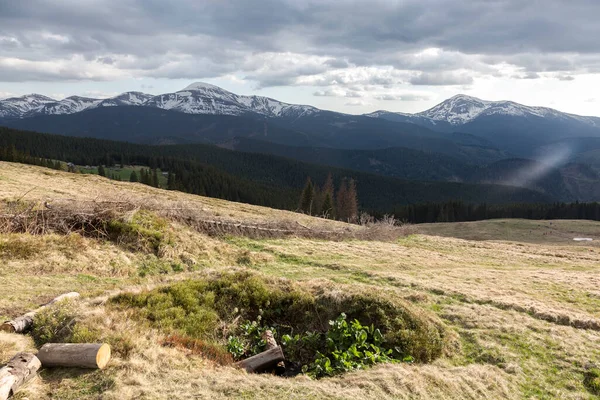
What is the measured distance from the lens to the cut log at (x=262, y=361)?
9.24m

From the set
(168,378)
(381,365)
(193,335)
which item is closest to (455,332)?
(381,365)

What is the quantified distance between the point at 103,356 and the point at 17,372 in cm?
140

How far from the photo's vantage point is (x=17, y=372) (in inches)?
271

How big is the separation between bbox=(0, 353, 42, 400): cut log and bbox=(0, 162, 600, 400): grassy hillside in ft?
0.69

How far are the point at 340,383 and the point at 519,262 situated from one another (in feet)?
99.2

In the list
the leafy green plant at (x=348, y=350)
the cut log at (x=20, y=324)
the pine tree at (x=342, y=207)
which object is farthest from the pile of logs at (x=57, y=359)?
the pine tree at (x=342, y=207)

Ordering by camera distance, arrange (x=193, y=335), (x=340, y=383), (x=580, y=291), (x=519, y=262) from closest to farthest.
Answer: (x=340, y=383)
(x=193, y=335)
(x=580, y=291)
(x=519, y=262)

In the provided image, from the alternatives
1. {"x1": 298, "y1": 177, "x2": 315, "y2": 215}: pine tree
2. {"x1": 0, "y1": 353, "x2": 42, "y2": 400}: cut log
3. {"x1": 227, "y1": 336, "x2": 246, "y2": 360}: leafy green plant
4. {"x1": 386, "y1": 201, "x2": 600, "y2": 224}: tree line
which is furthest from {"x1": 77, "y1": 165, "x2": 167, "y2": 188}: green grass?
{"x1": 0, "y1": 353, "x2": 42, "y2": 400}: cut log

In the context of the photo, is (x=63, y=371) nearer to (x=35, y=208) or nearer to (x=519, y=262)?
(x=35, y=208)

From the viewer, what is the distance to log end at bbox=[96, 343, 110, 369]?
7449 mm

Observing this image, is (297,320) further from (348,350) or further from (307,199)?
(307,199)

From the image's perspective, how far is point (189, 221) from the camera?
25719 millimetres

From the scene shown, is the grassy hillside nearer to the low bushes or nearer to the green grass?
the low bushes

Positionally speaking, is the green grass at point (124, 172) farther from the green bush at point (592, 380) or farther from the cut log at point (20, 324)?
the green bush at point (592, 380)
